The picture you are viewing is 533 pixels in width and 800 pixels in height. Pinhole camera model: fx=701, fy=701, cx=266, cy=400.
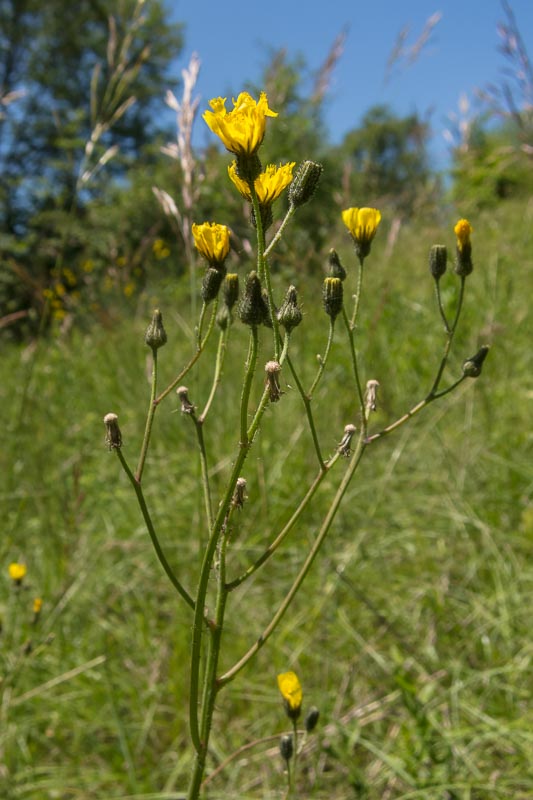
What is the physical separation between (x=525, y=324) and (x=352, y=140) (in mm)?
25556

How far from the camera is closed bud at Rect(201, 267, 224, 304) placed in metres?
0.95

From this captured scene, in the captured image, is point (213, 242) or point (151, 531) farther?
point (213, 242)

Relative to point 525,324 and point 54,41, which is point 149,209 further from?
point 54,41

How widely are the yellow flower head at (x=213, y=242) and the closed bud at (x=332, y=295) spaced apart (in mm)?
145

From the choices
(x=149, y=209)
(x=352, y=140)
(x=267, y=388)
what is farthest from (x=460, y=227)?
(x=352, y=140)

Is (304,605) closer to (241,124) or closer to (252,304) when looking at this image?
(252,304)

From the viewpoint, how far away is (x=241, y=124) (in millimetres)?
836

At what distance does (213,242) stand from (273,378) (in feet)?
0.81

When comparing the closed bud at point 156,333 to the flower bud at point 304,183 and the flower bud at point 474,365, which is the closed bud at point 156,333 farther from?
the flower bud at point 474,365

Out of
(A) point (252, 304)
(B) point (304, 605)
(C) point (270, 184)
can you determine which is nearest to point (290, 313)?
(A) point (252, 304)

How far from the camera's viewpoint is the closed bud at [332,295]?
36.7 inches

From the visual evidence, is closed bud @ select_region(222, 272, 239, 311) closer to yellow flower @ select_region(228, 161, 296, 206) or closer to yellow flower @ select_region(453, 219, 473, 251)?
yellow flower @ select_region(228, 161, 296, 206)

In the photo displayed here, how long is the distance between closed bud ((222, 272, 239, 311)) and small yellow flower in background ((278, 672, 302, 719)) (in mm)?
593

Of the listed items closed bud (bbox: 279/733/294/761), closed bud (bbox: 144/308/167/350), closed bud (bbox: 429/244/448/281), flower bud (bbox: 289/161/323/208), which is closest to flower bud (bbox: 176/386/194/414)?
closed bud (bbox: 144/308/167/350)
